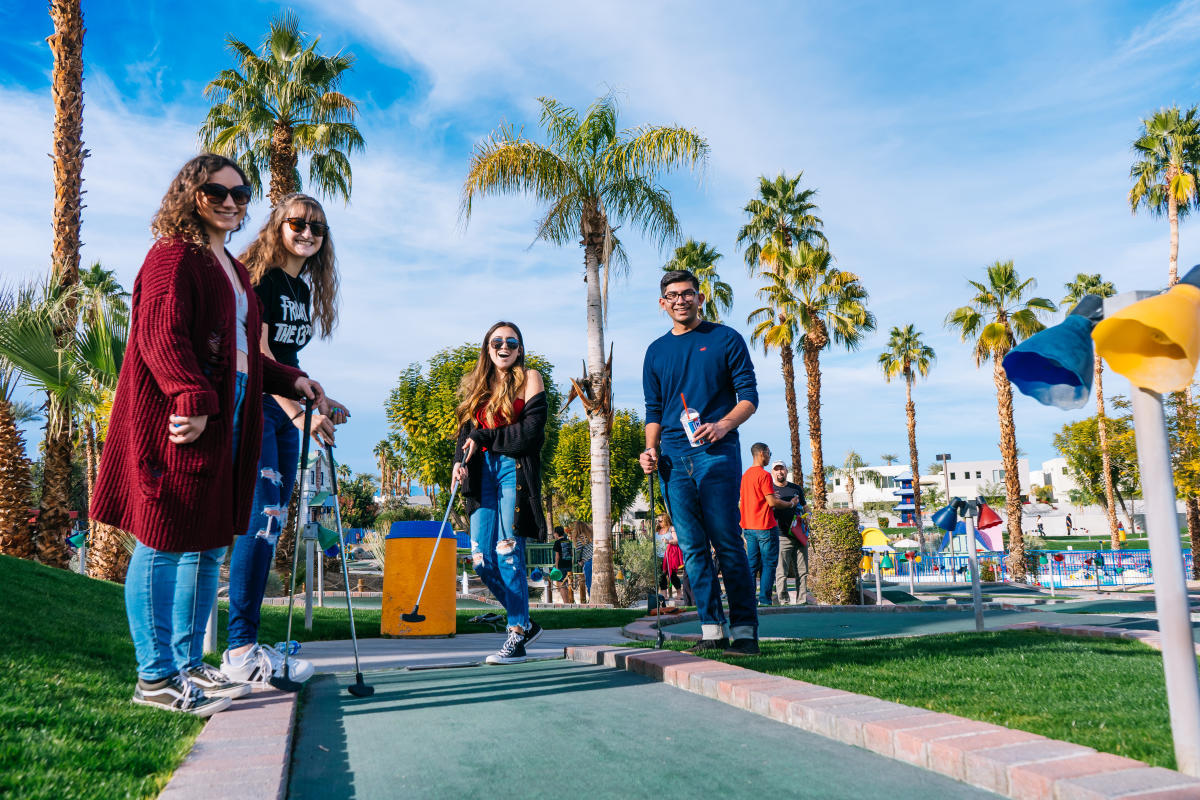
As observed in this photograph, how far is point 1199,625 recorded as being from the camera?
6.79 meters

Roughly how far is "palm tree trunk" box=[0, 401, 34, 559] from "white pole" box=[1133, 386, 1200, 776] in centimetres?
1290

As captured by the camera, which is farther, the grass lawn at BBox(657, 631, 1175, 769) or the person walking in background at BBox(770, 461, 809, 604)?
the person walking in background at BBox(770, 461, 809, 604)

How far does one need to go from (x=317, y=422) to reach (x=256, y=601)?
0.76 meters

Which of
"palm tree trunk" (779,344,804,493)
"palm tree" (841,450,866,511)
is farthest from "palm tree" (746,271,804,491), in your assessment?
"palm tree" (841,450,866,511)

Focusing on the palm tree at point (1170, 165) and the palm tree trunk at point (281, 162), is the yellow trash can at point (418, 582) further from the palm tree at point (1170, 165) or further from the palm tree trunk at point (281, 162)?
the palm tree at point (1170, 165)

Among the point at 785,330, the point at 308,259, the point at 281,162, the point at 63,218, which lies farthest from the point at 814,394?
the point at 308,259

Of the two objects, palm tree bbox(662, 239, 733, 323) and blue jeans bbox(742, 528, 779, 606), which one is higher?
palm tree bbox(662, 239, 733, 323)

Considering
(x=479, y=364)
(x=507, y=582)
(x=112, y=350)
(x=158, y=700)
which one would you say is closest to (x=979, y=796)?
(x=158, y=700)

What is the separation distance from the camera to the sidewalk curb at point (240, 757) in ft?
6.00

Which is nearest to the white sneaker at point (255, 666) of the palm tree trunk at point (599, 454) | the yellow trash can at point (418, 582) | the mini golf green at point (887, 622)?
the yellow trash can at point (418, 582)

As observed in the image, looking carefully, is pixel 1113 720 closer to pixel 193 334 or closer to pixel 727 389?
pixel 727 389

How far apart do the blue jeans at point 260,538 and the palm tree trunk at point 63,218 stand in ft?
27.6

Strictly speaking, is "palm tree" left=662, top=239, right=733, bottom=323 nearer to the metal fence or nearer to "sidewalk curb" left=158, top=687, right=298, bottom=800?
the metal fence

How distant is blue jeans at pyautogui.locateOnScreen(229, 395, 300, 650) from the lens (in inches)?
128
